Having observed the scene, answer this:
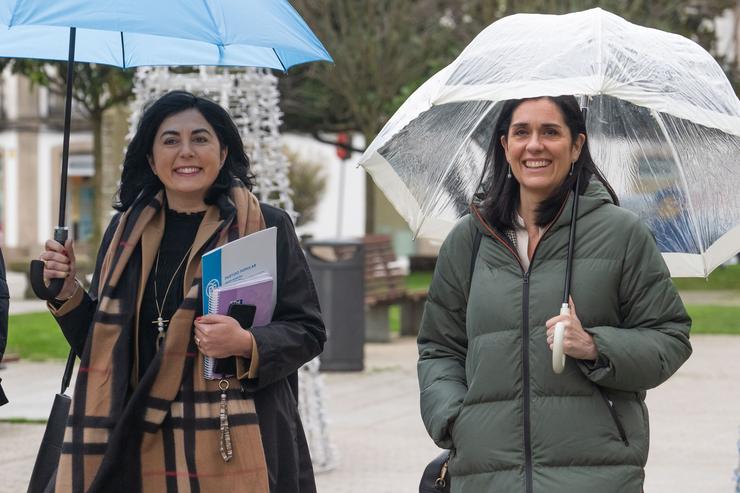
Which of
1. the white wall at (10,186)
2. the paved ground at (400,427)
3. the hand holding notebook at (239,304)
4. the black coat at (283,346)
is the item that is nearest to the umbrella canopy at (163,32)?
the black coat at (283,346)

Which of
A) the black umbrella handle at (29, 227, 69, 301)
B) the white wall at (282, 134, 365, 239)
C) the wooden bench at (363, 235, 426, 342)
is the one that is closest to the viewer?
the black umbrella handle at (29, 227, 69, 301)

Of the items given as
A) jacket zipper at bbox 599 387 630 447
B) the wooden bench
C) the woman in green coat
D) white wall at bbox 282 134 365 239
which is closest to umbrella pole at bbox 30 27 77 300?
the woman in green coat

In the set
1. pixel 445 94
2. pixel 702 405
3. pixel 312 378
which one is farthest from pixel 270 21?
pixel 702 405

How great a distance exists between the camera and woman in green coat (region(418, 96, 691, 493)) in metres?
3.19

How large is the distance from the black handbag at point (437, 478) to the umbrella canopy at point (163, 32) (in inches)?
47.5

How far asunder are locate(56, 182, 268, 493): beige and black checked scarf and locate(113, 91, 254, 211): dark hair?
0.87ft

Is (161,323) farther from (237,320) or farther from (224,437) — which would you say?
(224,437)

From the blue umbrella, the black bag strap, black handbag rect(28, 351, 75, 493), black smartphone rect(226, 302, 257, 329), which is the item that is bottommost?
black handbag rect(28, 351, 75, 493)

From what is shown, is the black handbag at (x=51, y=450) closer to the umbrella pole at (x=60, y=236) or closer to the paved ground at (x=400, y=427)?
the umbrella pole at (x=60, y=236)

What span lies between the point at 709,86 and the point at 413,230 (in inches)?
38.4

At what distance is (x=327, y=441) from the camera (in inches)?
304

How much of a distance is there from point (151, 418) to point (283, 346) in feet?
1.28

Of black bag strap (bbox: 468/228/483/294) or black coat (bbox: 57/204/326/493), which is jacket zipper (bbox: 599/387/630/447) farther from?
black coat (bbox: 57/204/326/493)

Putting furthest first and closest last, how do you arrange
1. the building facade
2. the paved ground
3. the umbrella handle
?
the building facade, the paved ground, the umbrella handle
